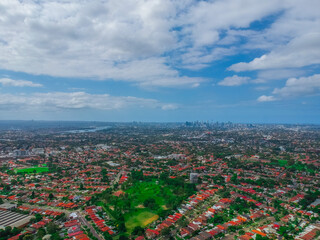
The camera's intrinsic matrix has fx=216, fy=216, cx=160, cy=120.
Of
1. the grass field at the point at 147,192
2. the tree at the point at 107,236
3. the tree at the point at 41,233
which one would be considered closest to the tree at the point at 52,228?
the tree at the point at 41,233

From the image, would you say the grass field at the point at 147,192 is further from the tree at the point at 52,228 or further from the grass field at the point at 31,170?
the grass field at the point at 31,170

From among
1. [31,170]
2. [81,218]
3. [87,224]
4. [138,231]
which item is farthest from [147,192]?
[31,170]

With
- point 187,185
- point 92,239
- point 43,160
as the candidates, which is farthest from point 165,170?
point 43,160

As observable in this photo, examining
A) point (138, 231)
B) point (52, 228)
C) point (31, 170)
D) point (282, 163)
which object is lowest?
point (31, 170)

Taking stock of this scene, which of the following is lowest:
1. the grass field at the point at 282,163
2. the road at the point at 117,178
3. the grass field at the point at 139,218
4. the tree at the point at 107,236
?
the grass field at the point at 139,218

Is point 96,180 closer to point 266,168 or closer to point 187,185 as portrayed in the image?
point 187,185

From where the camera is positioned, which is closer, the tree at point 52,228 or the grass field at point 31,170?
the tree at point 52,228

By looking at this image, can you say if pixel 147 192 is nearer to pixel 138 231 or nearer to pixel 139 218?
pixel 139 218

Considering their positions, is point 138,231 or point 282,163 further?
point 282,163

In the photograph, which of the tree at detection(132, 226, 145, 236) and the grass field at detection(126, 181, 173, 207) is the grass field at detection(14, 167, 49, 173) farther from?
the tree at detection(132, 226, 145, 236)
